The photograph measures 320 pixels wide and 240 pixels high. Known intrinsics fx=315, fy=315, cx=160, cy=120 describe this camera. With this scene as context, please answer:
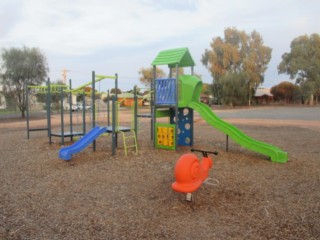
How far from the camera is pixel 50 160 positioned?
8094 millimetres

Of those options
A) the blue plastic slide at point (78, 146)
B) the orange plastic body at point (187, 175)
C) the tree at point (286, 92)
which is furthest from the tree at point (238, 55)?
the orange plastic body at point (187, 175)

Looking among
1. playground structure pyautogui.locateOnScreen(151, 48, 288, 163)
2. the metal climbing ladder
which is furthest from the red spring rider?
playground structure pyautogui.locateOnScreen(151, 48, 288, 163)

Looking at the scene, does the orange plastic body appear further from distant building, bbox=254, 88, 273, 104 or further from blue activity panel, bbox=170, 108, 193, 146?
distant building, bbox=254, 88, 273, 104

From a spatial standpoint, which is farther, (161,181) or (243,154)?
(243,154)

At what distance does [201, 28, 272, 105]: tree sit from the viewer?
189 feet

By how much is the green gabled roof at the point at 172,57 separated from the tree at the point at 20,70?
19882mm

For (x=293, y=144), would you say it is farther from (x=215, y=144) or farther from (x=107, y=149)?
(x=107, y=149)

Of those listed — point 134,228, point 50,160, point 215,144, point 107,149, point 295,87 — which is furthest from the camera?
point 295,87

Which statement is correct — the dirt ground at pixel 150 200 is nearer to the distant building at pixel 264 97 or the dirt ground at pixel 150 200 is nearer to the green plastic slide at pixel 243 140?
the green plastic slide at pixel 243 140

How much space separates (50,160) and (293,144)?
8.00 metres

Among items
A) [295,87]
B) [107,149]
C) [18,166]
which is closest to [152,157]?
[107,149]

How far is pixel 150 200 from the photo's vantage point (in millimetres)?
4992

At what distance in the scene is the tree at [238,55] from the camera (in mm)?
57469

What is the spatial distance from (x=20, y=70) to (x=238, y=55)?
41979 millimetres
